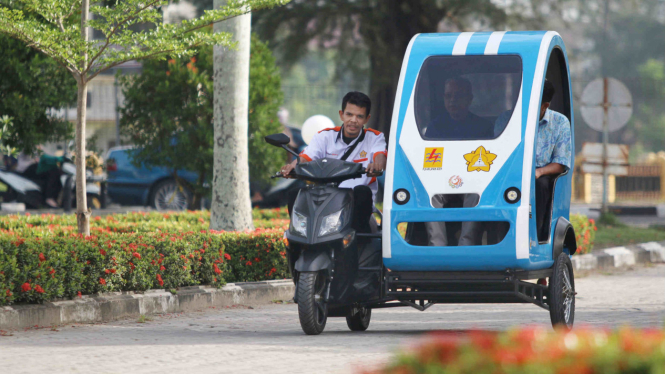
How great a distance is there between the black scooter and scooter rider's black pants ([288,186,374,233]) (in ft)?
0.22

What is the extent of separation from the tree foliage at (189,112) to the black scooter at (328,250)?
7.81 m

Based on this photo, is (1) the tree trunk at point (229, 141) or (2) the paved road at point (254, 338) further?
(1) the tree trunk at point (229, 141)

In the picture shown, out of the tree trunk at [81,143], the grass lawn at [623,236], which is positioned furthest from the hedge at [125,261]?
the grass lawn at [623,236]

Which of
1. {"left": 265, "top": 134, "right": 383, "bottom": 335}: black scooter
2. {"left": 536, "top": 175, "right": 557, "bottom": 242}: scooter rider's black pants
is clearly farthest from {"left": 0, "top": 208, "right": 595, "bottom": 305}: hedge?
{"left": 536, "top": 175, "right": 557, "bottom": 242}: scooter rider's black pants

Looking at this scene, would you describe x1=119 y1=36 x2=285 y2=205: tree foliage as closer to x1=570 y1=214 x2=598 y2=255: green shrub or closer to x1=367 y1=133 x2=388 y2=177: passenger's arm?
x1=570 y1=214 x2=598 y2=255: green shrub

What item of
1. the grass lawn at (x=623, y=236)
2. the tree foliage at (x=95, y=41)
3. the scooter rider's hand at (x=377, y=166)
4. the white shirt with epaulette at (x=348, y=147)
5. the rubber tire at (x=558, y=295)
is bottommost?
the grass lawn at (x=623, y=236)

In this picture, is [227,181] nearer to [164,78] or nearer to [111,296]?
[111,296]

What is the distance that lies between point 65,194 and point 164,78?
16.7 feet

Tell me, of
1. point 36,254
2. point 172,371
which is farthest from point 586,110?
point 172,371

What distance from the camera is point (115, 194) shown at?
67.4 ft

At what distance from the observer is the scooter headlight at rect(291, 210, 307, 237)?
21.1ft

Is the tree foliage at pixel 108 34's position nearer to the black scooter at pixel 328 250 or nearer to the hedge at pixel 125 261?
the hedge at pixel 125 261

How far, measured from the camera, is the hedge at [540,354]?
6.70ft

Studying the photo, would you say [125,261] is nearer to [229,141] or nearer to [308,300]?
[308,300]
